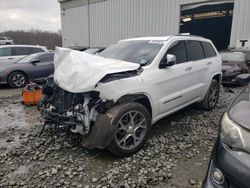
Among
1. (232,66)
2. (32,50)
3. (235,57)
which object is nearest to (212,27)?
(235,57)

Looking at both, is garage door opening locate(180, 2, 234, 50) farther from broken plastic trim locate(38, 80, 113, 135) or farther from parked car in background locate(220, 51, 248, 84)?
broken plastic trim locate(38, 80, 113, 135)

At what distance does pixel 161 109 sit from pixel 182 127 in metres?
0.83

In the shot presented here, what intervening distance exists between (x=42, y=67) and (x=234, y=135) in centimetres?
825

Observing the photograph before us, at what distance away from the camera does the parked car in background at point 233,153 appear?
1675 mm

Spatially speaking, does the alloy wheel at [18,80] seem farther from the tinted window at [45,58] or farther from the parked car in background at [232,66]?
the parked car in background at [232,66]

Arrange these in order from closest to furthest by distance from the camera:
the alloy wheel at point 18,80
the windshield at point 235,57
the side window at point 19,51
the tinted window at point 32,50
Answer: the alloy wheel at point 18,80 → the windshield at point 235,57 → the side window at point 19,51 → the tinted window at point 32,50

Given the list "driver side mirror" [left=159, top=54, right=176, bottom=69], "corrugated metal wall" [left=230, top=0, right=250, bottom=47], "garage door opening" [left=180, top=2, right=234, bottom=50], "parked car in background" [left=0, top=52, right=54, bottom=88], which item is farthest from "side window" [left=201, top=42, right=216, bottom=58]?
"garage door opening" [left=180, top=2, right=234, bottom=50]

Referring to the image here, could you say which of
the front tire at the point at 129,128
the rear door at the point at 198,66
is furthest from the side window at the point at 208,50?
the front tire at the point at 129,128

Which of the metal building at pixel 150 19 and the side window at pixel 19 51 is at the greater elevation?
the metal building at pixel 150 19

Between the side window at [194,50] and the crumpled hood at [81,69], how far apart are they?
65.5 inches

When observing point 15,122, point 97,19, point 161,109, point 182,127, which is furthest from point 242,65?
point 97,19

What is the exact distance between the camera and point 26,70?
8648mm

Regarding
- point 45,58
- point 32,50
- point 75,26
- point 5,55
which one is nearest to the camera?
point 45,58

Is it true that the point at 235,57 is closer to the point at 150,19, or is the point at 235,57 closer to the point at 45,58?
the point at 150,19
